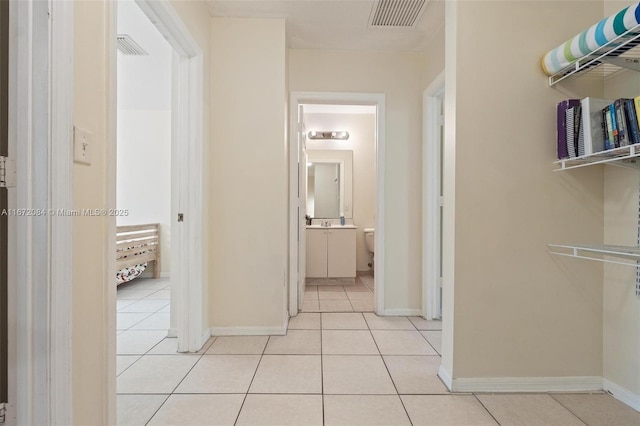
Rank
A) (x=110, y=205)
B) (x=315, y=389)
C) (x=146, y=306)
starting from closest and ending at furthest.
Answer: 1. (x=110, y=205)
2. (x=315, y=389)
3. (x=146, y=306)

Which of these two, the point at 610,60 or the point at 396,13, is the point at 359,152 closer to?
the point at 396,13

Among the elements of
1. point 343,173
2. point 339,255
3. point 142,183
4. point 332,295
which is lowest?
point 332,295

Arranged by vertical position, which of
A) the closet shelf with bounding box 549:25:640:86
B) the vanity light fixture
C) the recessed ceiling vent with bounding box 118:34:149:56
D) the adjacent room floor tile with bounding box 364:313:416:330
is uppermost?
the recessed ceiling vent with bounding box 118:34:149:56

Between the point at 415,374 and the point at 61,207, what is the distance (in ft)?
6.17

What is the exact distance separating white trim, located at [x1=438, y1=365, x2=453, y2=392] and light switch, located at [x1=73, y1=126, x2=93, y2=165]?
6.38 feet

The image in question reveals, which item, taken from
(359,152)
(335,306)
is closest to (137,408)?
(335,306)

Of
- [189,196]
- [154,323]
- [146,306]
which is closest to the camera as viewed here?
[189,196]

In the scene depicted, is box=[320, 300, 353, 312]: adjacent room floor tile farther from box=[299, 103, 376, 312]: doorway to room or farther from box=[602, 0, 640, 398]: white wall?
box=[602, 0, 640, 398]: white wall

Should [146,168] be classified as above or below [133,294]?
above

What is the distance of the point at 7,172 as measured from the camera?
34.3 inches

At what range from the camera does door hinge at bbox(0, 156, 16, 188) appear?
0.86 m

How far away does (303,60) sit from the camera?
9.24ft

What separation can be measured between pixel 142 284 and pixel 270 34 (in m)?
3.45

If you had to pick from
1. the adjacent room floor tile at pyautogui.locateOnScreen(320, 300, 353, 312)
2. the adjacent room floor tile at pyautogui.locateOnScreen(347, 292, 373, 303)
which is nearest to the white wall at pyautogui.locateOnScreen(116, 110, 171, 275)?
the adjacent room floor tile at pyautogui.locateOnScreen(320, 300, 353, 312)
